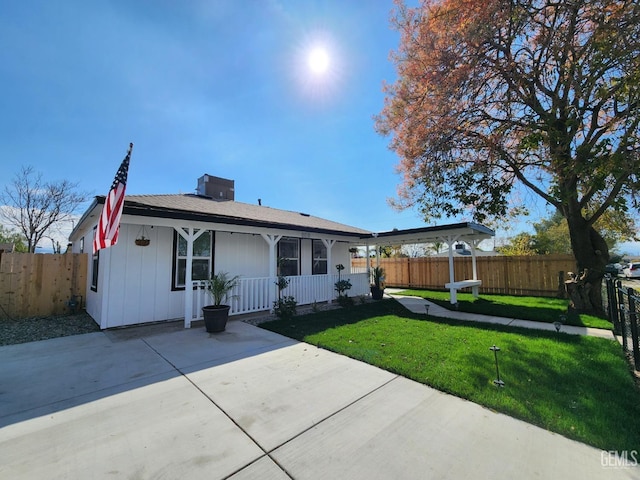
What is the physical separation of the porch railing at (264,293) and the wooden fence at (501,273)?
6752 mm

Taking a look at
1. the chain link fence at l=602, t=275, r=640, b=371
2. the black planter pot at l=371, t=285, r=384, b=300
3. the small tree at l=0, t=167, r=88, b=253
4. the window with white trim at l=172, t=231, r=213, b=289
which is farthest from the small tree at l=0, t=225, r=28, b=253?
the chain link fence at l=602, t=275, r=640, b=371

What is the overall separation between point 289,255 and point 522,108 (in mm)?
8381

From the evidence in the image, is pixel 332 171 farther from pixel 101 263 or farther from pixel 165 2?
pixel 101 263

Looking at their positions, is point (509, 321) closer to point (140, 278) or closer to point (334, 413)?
point (334, 413)

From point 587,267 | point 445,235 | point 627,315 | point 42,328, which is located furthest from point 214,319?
point 587,267

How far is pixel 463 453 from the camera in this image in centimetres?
218

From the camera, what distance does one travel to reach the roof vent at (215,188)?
11.3 meters

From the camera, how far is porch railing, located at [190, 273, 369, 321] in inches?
281

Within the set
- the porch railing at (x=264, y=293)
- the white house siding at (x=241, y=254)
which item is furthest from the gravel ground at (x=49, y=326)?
the white house siding at (x=241, y=254)

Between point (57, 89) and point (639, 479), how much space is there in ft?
37.6

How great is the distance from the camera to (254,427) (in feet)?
8.38

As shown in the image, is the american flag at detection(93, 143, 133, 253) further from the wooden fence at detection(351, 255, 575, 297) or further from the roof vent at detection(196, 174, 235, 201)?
the wooden fence at detection(351, 255, 575, 297)

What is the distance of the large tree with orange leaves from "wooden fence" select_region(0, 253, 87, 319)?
37.5 feet

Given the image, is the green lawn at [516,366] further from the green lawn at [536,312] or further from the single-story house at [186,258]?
the single-story house at [186,258]
